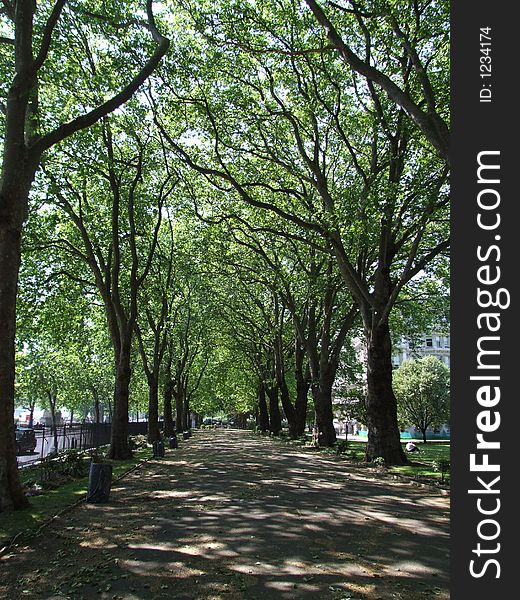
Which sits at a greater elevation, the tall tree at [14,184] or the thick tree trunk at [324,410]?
the tall tree at [14,184]

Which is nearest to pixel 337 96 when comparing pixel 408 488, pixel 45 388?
pixel 408 488

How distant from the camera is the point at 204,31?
14539 millimetres

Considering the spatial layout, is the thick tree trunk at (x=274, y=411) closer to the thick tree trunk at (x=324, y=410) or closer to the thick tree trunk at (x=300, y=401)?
the thick tree trunk at (x=300, y=401)

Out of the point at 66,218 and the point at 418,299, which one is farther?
the point at 418,299

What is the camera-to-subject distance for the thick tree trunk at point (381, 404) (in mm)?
17469

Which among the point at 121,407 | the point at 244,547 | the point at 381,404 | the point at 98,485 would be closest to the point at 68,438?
the point at 121,407

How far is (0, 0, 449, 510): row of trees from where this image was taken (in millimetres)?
10688

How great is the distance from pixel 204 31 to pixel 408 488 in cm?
1365

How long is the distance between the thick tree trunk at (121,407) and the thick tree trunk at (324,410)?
9.81 meters

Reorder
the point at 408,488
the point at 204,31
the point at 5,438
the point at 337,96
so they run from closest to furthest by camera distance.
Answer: the point at 5,438 → the point at 408,488 → the point at 204,31 → the point at 337,96

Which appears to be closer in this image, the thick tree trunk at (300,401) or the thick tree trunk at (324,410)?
the thick tree trunk at (324,410)

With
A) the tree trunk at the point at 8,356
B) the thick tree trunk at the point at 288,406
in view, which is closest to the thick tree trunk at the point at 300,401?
the thick tree trunk at the point at 288,406

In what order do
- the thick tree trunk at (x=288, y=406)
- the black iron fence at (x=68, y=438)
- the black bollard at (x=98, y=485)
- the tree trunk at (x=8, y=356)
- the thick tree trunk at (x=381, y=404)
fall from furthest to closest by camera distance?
the thick tree trunk at (x=288, y=406) → the black iron fence at (x=68, y=438) → the thick tree trunk at (x=381, y=404) → the black bollard at (x=98, y=485) → the tree trunk at (x=8, y=356)

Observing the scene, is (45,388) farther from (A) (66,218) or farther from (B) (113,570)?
(B) (113,570)
